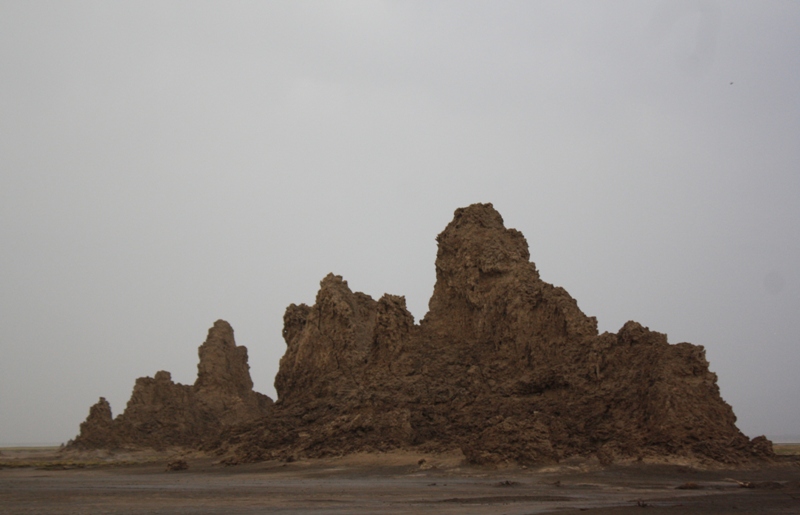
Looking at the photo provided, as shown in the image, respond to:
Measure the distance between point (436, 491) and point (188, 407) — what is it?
55.0 m

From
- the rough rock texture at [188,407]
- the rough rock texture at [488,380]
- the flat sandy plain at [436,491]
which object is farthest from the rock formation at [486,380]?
the rough rock texture at [188,407]

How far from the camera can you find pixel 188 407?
77.9 m

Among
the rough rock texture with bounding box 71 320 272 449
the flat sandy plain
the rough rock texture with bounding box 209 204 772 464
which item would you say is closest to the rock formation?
the rough rock texture with bounding box 209 204 772 464

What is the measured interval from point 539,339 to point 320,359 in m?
19.0

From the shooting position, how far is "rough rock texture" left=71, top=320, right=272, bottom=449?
7294cm

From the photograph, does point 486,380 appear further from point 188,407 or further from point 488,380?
point 188,407

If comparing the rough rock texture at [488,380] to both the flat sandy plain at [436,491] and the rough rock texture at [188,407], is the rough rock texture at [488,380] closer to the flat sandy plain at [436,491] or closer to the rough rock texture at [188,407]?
the flat sandy plain at [436,491]

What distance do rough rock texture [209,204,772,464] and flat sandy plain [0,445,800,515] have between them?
6.07ft

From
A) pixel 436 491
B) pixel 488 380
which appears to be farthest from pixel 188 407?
pixel 436 491

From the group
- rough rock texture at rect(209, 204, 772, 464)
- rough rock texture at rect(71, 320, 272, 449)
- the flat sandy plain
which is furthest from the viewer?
rough rock texture at rect(71, 320, 272, 449)

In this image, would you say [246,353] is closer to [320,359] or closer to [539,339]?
[320,359]

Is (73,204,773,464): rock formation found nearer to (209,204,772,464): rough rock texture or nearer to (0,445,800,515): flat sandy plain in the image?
(209,204,772,464): rough rock texture

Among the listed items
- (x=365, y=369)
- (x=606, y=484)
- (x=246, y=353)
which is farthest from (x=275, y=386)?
(x=606, y=484)

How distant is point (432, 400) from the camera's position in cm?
4838
